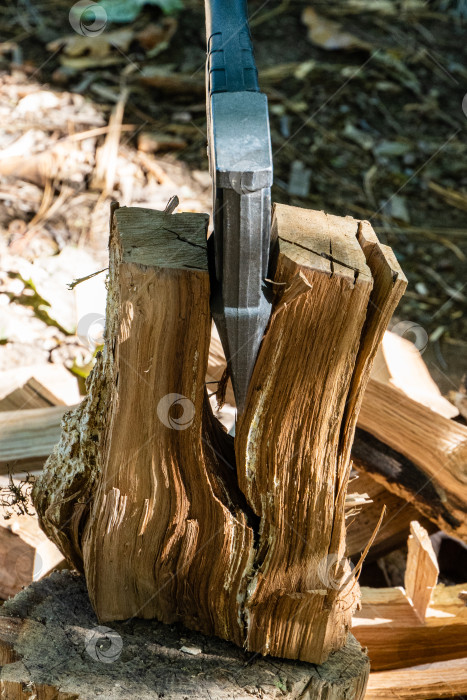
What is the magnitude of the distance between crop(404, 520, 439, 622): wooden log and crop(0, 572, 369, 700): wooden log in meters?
0.45

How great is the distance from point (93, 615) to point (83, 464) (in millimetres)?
354

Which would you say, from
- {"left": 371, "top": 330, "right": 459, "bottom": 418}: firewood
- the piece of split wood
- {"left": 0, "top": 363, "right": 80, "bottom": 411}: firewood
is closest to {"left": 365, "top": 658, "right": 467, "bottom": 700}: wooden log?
{"left": 371, "top": 330, "right": 459, "bottom": 418}: firewood

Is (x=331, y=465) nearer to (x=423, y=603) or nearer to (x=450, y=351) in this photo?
(x=423, y=603)

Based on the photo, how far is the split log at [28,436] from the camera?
2.34 m

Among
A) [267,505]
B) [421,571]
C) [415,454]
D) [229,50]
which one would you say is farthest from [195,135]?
[267,505]

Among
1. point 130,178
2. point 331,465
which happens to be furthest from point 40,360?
point 331,465

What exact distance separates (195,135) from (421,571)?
360 cm

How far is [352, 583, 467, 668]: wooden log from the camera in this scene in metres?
2.02

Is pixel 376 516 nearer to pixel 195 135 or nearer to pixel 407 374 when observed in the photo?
pixel 407 374

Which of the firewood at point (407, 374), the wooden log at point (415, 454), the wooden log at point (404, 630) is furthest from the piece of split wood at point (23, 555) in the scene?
the firewood at point (407, 374)

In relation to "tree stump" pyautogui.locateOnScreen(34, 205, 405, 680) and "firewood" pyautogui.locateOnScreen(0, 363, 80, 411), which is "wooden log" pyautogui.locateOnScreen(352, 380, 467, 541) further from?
"firewood" pyautogui.locateOnScreen(0, 363, 80, 411)

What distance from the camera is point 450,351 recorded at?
12.4 ft

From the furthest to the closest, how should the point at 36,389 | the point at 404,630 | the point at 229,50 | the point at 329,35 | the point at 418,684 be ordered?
the point at 329,35, the point at 36,389, the point at 404,630, the point at 418,684, the point at 229,50

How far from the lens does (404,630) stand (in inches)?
79.9
